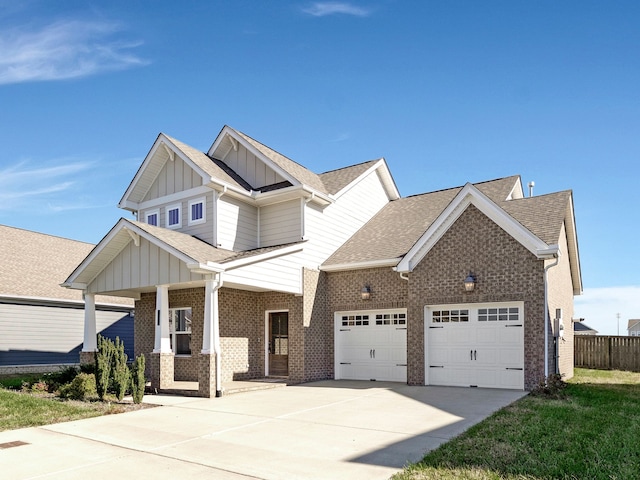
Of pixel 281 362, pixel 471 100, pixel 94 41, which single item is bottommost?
pixel 281 362

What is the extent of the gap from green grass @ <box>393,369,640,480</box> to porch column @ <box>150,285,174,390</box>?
9123mm

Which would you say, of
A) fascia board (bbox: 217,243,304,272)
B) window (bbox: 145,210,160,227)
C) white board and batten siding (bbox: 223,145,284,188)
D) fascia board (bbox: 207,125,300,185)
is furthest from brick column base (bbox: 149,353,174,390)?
white board and batten siding (bbox: 223,145,284,188)

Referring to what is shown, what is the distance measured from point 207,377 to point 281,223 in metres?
6.39

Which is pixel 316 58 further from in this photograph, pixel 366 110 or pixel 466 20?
pixel 466 20

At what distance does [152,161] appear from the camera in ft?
61.5

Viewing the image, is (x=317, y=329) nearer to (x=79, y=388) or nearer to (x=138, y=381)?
(x=138, y=381)

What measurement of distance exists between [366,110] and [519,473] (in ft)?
41.9

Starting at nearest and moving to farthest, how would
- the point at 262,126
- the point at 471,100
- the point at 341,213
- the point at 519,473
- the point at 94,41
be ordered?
the point at 519,473
the point at 94,41
the point at 471,100
the point at 341,213
the point at 262,126

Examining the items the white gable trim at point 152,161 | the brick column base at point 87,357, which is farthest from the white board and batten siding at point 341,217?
the brick column base at point 87,357

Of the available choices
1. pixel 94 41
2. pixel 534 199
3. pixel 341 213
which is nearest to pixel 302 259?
pixel 341 213

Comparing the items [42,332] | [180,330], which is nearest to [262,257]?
[180,330]

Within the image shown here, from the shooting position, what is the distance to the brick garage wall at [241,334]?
16.7 m

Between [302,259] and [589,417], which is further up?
[302,259]

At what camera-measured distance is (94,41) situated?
1347cm
